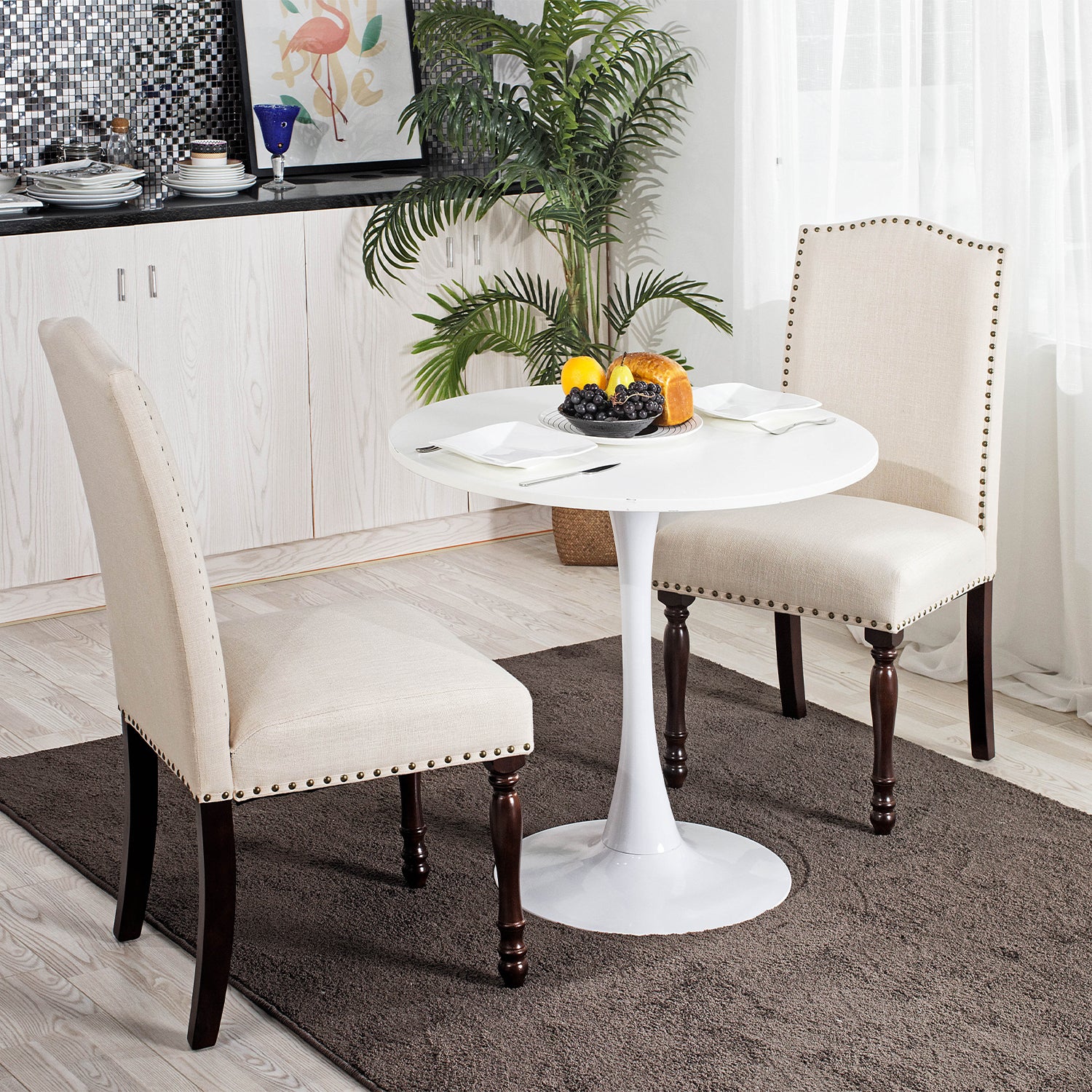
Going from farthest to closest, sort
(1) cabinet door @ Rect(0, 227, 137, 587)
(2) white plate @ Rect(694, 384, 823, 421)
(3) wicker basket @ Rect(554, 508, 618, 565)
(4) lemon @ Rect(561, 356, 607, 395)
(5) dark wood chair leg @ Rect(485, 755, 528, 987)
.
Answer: (3) wicker basket @ Rect(554, 508, 618, 565) → (1) cabinet door @ Rect(0, 227, 137, 587) → (2) white plate @ Rect(694, 384, 823, 421) → (4) lemon @ Rect(561, 356, 607, 395) → (5) dark wood chair leg @ Rect(485, 755, 528, 987)

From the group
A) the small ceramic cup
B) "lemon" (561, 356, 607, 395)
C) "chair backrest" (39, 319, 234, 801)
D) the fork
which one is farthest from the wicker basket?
"chair backrest" (39, 319, 234, 801)

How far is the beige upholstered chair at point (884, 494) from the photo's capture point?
2.66 m

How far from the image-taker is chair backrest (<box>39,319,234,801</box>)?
73.6 inches

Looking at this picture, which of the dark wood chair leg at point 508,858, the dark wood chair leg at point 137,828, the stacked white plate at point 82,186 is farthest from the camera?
the stacked white plate at point 82,186

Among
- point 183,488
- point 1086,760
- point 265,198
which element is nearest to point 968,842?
point 1086,760

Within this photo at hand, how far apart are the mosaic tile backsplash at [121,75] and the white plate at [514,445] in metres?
2.27

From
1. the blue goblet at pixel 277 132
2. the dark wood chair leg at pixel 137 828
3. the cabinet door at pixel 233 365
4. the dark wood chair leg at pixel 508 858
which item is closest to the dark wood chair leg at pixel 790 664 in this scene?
the dark wood chair leg at pixel 508 858

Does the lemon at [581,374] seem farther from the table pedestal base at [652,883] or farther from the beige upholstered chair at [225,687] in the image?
the table pedestal base at [652,883]

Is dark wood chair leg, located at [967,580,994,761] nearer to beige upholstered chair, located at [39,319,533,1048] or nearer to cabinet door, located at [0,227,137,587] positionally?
beige upholstered chair, located at [39,319,533,1048]

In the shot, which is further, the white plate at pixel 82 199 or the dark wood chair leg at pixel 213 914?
the white plate at pixel 82 199

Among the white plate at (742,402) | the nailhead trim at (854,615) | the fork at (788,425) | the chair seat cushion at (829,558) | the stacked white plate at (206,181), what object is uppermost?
the stacked white plate at (206,181)

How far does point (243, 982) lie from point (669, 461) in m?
0.98

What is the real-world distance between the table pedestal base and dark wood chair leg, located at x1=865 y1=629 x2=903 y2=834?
22 centimetres

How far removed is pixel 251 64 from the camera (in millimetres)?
4207
